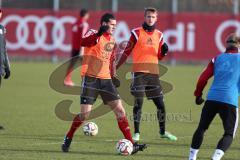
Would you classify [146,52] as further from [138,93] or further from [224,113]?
[224,113]

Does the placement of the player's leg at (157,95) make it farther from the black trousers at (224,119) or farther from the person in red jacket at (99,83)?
the black trousers at (224,119)

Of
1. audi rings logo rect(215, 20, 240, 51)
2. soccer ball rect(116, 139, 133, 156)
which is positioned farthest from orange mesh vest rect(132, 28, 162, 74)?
audi rings logo rect(215, 20, 240, 51)

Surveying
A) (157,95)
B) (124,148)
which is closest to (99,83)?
(124,148)

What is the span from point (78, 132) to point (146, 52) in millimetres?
2153

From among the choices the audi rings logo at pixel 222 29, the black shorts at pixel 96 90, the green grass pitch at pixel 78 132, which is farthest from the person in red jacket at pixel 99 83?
the audi rings logo at pixel 222 29

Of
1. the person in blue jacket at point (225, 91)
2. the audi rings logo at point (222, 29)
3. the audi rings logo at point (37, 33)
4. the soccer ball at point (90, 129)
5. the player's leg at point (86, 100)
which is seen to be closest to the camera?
the person in blue jacket at point (225, 91)

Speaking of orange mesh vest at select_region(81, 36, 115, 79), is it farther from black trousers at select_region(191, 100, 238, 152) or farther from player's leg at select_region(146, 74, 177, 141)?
black trousers at select_region(191, 100, 238, 152)

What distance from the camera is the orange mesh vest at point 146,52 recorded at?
13695 millimetres

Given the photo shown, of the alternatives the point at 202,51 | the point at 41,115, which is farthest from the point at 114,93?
the point at 202,51

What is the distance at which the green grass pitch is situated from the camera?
38.6 ft

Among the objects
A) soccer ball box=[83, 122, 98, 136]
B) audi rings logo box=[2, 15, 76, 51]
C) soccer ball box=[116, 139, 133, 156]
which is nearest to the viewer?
soccer ball box=[116, 139, 133, 156]

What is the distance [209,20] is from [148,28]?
2151 cm

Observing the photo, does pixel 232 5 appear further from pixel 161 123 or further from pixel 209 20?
pixel 161 123

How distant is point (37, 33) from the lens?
3544 cm
